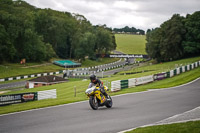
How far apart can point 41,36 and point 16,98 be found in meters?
69.0

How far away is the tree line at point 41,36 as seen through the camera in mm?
75375

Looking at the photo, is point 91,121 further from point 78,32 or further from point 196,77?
point 78,32

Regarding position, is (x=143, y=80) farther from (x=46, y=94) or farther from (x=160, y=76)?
(x=46, y=94)

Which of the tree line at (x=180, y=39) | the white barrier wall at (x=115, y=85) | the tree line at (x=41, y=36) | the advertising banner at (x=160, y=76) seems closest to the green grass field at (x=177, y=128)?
the white barrier wall at (x=115, y=85)

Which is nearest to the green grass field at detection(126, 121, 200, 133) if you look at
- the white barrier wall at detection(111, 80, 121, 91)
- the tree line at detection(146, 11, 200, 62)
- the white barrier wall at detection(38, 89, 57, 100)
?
the white barrier wall at detection(38, 89, 57, 100)

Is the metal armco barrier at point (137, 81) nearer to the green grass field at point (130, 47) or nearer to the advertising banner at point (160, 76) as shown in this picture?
the advertising banner at point (160, 76)

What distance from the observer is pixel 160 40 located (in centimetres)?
8762

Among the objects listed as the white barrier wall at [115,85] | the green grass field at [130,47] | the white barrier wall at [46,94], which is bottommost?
the white barrier wall at [46,94]

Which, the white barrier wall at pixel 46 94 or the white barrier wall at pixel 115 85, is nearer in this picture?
the white barrier wall at pixel 46 94

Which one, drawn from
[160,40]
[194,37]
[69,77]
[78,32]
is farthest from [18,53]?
[194,37]

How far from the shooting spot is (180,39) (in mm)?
82938

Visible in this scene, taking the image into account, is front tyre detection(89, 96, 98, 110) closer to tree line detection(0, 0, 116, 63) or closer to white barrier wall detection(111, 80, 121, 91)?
white barrier wall detection(111, 80, 121, 91)

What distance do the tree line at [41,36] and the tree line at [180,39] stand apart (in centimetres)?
2982

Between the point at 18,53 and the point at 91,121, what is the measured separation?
7261cm
